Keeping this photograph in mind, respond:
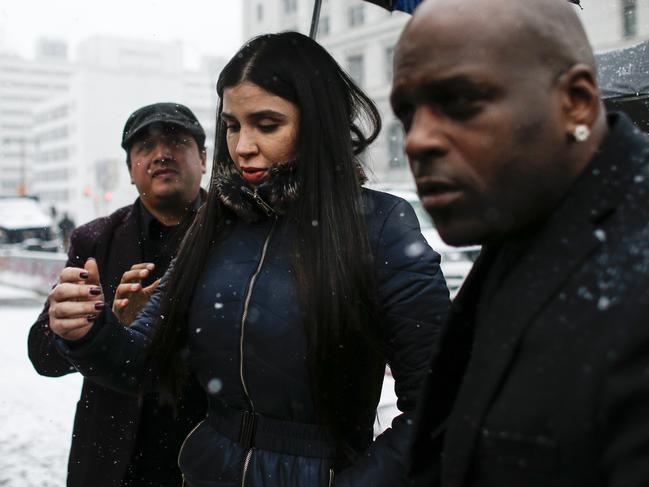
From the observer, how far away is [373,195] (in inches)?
79.2

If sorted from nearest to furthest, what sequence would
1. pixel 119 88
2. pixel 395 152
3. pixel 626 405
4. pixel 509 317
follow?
pixel 626 405 < pixel 509 317 < pixel 395 152 < pixel 119 88

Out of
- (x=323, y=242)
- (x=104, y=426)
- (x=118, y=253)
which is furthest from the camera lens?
(x=118, y=253)

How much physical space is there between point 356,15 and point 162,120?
125 ft

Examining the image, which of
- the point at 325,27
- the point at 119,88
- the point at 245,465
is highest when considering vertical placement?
the point at 325,27

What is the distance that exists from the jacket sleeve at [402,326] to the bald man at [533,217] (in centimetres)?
68

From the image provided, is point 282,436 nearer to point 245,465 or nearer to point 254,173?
point 245,465

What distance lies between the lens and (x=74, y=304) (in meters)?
1.92

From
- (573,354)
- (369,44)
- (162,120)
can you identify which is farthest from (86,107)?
(573,354)

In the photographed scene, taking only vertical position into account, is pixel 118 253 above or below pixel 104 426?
above

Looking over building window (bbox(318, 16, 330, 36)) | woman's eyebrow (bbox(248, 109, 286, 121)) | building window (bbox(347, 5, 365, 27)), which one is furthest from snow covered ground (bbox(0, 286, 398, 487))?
building window (bbox(318, 16, 330, 36))

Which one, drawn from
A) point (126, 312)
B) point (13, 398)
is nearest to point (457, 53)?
point (126, 312)

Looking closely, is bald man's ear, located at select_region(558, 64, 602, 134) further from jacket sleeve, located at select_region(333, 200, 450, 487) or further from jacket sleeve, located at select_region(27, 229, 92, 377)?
jacket sleeve, located at select_region(27, 229, 92, 377)

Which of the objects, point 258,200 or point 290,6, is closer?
point 258,200

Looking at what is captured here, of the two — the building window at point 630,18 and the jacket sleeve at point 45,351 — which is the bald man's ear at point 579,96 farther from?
the building window at point 630,18
